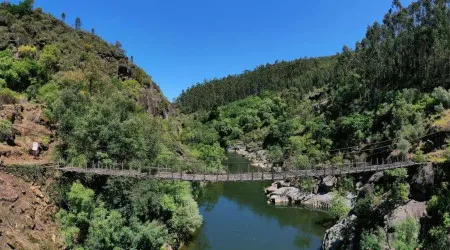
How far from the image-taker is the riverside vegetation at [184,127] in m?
18.4

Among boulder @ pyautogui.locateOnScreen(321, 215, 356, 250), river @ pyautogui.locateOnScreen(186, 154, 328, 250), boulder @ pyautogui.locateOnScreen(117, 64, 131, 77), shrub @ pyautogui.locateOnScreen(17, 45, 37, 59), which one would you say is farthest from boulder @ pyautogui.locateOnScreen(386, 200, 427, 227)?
boulder @ pyautogui.locateOnScreen(117, 64, 131, 77)

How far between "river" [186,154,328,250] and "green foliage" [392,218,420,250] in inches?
253

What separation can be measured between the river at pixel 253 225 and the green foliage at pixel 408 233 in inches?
253

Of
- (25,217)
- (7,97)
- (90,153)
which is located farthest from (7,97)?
(25,217)

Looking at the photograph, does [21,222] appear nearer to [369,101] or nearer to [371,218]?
[371,218]

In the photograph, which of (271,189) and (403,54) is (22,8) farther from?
(403,54)

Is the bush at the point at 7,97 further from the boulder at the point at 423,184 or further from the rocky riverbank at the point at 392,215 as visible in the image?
the boulder at the point at 423,184

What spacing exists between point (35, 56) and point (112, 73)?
9.78 m

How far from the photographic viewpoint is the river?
23.5m

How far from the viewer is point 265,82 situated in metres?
101

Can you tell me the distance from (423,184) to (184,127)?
1704 inches

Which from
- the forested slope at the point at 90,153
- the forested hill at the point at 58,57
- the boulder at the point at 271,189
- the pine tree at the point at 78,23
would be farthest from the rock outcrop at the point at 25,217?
the pine tree at the point at 78,23

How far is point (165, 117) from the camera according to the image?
171 ft

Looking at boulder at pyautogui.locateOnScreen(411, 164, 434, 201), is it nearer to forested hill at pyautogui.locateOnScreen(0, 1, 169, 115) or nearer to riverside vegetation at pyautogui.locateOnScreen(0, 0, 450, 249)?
riverside vegetation at pyautogui.locateOnScreen(0, 0, 450, 249)
